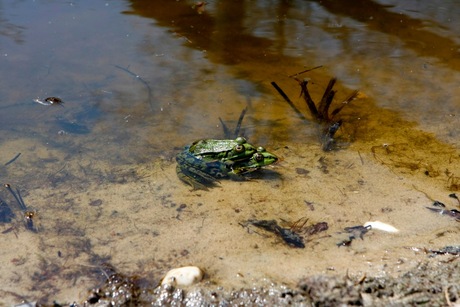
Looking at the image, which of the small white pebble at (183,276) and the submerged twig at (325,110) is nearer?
the small white pebble at (183,276)

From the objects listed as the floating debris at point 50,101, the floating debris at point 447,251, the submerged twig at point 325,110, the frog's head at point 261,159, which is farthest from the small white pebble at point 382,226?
the floating debris at point 50,101

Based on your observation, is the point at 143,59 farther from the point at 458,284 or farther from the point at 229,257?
the point at 458,284

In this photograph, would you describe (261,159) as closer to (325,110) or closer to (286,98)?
(325,110)

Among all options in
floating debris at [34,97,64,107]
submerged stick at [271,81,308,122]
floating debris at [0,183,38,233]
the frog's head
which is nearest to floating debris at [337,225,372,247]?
the frog's head

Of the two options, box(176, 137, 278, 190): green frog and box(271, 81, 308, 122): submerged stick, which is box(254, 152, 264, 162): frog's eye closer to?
box(176, 137, 278, 190): green frog

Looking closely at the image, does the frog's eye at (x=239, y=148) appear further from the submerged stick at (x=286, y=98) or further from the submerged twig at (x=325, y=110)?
the submerged stick at (x=286, y=98)

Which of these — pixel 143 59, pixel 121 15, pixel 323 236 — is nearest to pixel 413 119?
pixel 323 236

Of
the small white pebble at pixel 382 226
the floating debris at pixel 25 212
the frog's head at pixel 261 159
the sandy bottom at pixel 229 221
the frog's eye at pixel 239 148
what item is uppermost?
the frog's eye at pixel 239 148
